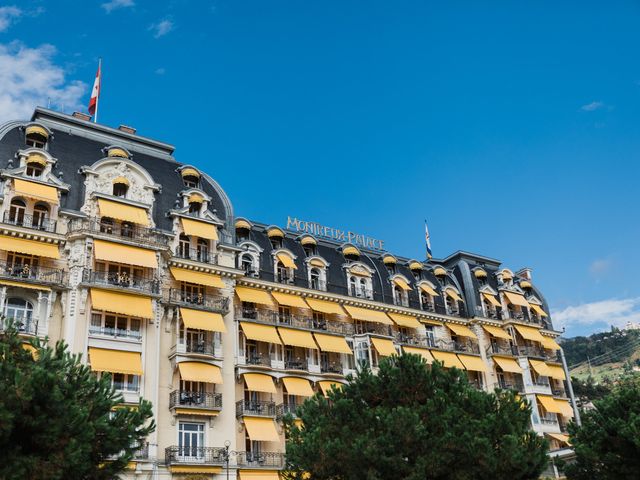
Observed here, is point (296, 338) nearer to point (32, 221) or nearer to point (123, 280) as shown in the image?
point (123, 280)

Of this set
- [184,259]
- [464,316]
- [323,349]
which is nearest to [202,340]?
[184,259]

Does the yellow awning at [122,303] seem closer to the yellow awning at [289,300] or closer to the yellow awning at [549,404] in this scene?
the yellow awning at [289,300]

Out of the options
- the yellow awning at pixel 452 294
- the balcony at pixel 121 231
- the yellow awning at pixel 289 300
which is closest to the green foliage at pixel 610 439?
the yellow awning at pixel 289 300

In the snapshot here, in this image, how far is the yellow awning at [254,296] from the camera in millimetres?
43219

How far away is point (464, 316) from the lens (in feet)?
181

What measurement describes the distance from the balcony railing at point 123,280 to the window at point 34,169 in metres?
6.89

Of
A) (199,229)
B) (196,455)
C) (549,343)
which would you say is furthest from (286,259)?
(549,343)

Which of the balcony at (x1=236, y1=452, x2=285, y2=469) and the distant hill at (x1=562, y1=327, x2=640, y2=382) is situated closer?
the balcony at (x1=236, y1=452, x2=285, y2=469)

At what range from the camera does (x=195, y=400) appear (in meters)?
38.6

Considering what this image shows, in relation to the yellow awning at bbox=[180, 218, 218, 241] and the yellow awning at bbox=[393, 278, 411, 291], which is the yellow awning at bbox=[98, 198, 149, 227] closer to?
the yellow awning at bbox=[180, 218, 218, 241]

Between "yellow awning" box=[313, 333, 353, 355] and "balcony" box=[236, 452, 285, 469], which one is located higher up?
"yellow awning" box=[313, 333, 353, 355]

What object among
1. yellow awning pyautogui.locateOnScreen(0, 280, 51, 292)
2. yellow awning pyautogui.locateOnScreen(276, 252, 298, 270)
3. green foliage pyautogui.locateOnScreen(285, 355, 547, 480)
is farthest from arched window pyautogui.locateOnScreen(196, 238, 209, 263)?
green foliage pyautogui.locateOnScreen(285, 355, 547, 480)

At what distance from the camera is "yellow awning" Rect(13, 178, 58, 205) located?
36.8 m

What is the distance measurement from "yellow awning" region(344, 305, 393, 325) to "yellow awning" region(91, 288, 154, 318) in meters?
15.5
